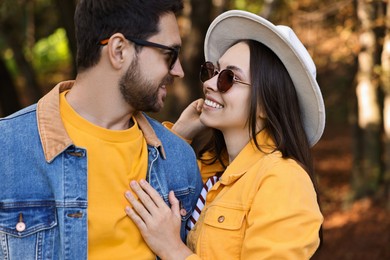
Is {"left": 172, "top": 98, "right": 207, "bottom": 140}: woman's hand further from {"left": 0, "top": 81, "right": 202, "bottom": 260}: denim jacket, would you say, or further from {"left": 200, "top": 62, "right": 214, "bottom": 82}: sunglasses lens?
{"left": 0, "top": 81, "right": 202, "bottom": 260}: denim jacket

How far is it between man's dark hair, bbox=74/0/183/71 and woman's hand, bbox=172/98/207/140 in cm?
90

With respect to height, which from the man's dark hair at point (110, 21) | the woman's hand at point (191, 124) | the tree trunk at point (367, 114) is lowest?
the tree trunk at point (367, 114)

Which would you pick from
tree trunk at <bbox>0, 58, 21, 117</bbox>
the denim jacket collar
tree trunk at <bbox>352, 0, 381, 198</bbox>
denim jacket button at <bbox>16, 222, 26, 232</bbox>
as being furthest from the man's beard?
tree trunk at <bbox>352, 0, 381, 198</bbox>

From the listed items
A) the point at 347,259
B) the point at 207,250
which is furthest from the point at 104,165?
the point at 347,259

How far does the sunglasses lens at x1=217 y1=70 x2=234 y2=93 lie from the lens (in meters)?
3.15

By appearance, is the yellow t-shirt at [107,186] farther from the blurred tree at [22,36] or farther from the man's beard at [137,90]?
the blurred tree at [22,36]

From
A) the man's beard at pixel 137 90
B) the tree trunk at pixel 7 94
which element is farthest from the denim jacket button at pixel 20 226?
the tree trunk at pixel 7 94

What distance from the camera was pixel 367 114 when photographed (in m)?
10.3

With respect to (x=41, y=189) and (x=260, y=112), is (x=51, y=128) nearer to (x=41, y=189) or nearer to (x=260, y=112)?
(x=41, y=189)

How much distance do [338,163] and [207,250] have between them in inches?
519

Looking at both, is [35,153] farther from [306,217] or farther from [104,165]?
[306,217]

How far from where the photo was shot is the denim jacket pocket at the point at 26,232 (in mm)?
2615

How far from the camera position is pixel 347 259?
8.84 metres

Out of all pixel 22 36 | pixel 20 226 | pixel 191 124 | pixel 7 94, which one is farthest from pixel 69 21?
pixel 22 36
